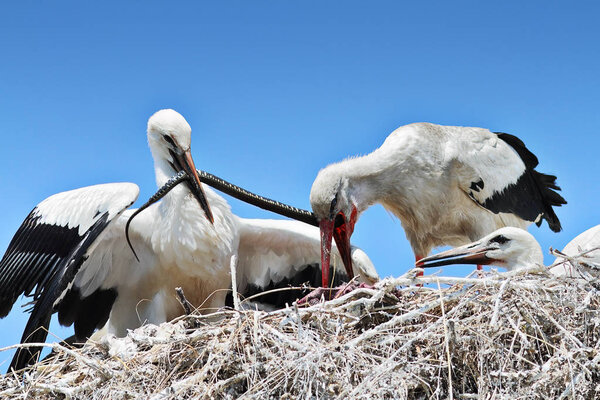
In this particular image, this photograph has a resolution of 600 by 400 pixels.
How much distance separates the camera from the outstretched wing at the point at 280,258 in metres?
5.24

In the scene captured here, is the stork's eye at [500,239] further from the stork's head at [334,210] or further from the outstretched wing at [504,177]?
the outstretched wing at [504,177]

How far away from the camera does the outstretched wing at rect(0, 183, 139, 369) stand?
179 inches

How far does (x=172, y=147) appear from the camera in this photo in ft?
16.5

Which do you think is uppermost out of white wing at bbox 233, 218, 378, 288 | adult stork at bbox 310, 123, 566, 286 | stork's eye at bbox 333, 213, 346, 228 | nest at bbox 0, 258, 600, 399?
→ adult stork at bbox 310, 123, 566, 286

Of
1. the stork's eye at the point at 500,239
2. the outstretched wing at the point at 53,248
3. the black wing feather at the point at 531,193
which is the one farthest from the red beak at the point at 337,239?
the black wing feather at the point at 531,193

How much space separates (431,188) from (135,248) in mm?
1905

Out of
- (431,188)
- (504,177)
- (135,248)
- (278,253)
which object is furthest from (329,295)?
(504,177)

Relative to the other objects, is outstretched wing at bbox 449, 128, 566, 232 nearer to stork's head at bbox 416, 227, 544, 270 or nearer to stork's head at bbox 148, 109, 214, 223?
stork's head at bbox 416, 227, 544, 270

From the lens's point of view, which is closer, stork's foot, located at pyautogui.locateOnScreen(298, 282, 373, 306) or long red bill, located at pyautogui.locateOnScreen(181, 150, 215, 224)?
stork's foot, located at pyautogui.locateOnScreen(298, 282, 373, 306)

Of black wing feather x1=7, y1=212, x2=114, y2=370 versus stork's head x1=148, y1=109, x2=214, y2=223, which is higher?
stork's head x1=148, y1=109, x2=214, y2=223

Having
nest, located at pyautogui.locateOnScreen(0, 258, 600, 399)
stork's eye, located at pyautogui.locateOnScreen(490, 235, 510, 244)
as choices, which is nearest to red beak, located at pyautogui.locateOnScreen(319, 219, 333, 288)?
stork's eye, located at pyautogui.locateOnScreen(490, 235, 510, 244)

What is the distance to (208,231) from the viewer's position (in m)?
4.84

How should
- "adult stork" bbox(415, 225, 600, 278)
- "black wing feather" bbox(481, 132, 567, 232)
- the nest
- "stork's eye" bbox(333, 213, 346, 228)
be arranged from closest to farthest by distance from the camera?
1. the nest
2. "adult stork" bbox(415, 225, 600, 278)
3. "stork's eye" bbox(333, 213, 346, 228)
4. "black wing feather" bbox(481, 132, 567, 232)

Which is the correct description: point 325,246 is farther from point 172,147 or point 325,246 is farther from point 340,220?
point 172,147
